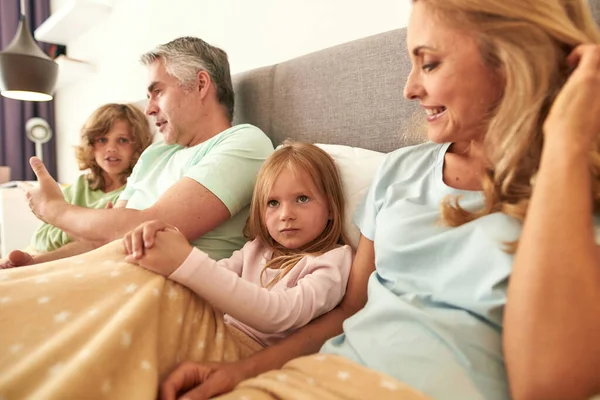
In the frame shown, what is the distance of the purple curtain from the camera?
335 cm

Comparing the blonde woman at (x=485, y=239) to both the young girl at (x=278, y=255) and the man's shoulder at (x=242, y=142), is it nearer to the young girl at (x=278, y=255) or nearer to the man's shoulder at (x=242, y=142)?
the young girl at (x=278, y=255)

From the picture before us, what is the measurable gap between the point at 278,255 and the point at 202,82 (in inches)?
27.7

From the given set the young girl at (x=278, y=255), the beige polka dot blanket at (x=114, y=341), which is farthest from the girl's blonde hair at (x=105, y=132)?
the beige polka dot blanket at (x=114, y=341)

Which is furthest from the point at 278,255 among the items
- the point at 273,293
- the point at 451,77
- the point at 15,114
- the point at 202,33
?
the point at 15,114

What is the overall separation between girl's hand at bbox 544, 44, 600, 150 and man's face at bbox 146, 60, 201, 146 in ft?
3.61

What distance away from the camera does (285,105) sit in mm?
1467

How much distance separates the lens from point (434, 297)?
0.68 m

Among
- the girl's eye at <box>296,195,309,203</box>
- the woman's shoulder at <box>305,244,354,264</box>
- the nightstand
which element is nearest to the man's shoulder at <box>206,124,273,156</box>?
the girl's eye at <box>296,195,309,203</box>

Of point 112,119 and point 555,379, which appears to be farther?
point 112,119

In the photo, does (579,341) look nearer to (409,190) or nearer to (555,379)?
(555,379)

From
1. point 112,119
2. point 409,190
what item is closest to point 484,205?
point 409,190

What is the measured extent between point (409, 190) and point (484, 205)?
0.49 ft

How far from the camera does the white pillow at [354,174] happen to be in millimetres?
1041

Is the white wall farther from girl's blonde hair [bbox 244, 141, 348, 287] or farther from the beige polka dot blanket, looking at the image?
the beige polka dot blanket
